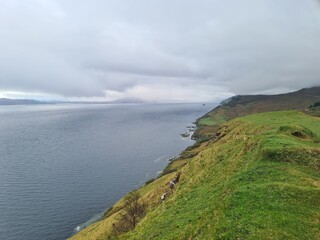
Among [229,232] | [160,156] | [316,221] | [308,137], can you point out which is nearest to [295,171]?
[316,221]

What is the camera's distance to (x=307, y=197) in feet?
78.6

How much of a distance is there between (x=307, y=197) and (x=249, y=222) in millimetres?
6791

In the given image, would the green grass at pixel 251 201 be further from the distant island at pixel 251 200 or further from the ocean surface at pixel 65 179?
the ocean surface at pixel 65 179

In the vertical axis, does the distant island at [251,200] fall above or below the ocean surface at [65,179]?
above

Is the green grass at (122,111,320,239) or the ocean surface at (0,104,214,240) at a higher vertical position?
the green grass at (122,111,320,239)

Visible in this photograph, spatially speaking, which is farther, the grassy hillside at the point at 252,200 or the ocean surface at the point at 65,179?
the ocean surface at the point at 65,179

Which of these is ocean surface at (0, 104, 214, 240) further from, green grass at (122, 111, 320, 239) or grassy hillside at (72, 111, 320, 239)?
green grass at (122, 111, 320, 239)

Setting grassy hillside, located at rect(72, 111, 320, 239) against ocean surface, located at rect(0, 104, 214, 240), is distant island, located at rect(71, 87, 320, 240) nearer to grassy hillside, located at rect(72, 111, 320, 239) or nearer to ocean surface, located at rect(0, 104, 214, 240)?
grassy hillside, located at rect(72, 111, 320, 239)

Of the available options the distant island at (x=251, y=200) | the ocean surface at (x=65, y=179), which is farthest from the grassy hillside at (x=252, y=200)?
the ocean surface at (x=65, y=179)

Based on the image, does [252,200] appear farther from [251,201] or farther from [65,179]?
[65,179]

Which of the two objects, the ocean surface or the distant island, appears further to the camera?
the ocean surface

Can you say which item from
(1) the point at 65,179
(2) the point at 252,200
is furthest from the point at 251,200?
(1) the point at 65,179

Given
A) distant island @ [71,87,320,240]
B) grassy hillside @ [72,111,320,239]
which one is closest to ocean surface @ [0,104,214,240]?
distant island @ [71,87,320,240]

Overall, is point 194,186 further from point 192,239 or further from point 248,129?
point 248,129
